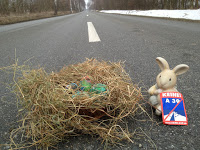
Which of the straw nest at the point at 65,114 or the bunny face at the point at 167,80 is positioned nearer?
the straw nest at the point at 65,114

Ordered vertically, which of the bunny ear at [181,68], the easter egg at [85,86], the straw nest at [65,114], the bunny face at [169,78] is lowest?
the straw nest at [65,114]

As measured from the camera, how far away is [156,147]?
2.60 feet

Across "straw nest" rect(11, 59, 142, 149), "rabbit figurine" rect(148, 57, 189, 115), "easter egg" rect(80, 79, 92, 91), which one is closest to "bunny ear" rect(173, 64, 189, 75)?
"rabbit figurine" rect(148, 57, 189, 115)

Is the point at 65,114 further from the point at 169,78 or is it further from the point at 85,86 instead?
the point at 169,78

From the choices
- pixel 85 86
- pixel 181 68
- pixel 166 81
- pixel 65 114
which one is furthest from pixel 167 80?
pixel 65 114

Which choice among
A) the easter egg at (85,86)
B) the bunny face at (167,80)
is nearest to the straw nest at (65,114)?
the easter egg at (85,86)

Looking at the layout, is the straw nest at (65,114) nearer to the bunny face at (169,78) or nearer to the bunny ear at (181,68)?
the bunny face at (169,78)

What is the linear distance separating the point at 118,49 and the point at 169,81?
1.75m

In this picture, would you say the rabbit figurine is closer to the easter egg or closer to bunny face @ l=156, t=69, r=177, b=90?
bunny face @ l=156, t=69, r=177, b=90

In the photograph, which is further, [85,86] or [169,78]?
[85,86]

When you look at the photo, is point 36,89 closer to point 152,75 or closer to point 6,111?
point 6,111

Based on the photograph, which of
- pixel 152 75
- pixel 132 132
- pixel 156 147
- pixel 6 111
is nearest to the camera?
pixel 156 147

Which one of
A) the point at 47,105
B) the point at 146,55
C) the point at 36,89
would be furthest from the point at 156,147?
the point at 146,55

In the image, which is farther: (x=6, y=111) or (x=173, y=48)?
(x=173, y=48)
